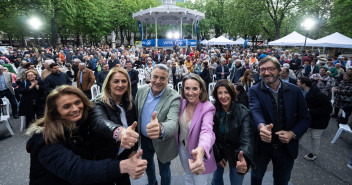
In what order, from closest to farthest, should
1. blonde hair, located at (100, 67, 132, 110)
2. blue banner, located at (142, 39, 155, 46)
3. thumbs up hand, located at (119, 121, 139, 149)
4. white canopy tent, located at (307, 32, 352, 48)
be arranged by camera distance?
thumbs up hand, located at (119, 121, 139, 149) < blonde hair, located at (100, 67, 132, 110) < white canopy tent, located at (307, 32, 352, 48) < blue banner, located at (142, 39, 155, 46)

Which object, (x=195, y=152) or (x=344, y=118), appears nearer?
(x=195, y=152)

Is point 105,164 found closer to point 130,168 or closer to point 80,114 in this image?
point 130,168

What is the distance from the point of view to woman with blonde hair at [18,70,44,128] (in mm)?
4591

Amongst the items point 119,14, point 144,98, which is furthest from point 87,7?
point 144,98

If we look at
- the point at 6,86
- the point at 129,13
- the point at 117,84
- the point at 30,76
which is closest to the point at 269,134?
the point at 117,84

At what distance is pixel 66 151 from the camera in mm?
1238

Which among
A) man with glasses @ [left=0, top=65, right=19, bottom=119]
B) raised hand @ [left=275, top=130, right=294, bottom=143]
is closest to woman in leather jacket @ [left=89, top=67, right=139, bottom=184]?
raised hand @ [left=275, top=130, right=294, bottom=143]

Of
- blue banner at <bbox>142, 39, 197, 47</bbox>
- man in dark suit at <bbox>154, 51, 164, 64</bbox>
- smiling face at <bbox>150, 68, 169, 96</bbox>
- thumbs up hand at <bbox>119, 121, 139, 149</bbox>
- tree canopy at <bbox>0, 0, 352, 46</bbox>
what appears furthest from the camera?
tree canopy at <bbox>0, 0, 352, 46</bbox>

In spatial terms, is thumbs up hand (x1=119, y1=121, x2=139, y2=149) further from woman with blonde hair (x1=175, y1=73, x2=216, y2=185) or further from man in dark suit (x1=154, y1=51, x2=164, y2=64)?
man in dark suit (x1=154, y1=51, x2=164, y2=64)

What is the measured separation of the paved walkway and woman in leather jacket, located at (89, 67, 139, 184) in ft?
5.65

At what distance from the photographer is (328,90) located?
609cm

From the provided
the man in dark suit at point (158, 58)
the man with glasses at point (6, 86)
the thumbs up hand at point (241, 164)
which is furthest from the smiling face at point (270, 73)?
the man in dark suit at point (158, 58)

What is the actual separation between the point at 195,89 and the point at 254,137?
3.17ft

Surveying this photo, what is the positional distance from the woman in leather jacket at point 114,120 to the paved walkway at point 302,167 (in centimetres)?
172
